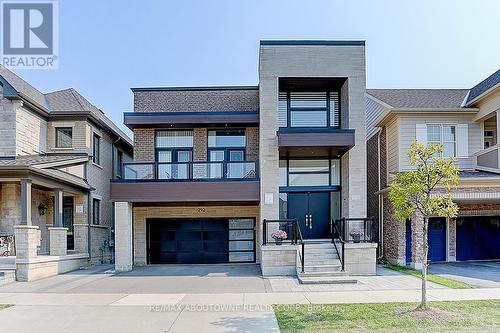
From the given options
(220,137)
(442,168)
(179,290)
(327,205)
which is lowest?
(179,290)

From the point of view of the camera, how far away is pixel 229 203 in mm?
18391

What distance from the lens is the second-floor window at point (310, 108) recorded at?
17359 millimetres

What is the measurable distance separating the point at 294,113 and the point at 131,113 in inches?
272

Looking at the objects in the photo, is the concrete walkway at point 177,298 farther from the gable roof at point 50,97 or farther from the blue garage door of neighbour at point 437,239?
the gable roof at point 50,97

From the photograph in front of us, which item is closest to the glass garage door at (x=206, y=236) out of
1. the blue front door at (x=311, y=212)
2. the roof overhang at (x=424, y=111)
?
the blue front door at (x=311, y=212)

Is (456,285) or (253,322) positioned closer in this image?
(253,322)

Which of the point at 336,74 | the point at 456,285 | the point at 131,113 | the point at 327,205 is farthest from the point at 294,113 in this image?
the point at 456,285

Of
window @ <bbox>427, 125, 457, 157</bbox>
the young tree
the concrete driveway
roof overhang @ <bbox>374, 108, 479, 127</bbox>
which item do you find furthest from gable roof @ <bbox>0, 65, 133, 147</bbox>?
the concrete driveway

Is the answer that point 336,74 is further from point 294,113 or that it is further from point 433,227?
point 433,227

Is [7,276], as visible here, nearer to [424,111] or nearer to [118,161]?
[118,161]

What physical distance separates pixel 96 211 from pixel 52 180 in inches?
177

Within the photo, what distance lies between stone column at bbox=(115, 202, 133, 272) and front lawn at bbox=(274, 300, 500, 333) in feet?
28.3

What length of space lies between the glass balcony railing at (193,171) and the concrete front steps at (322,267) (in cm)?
365

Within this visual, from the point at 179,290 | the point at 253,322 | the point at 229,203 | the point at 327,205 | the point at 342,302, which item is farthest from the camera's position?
the point at 229,203
